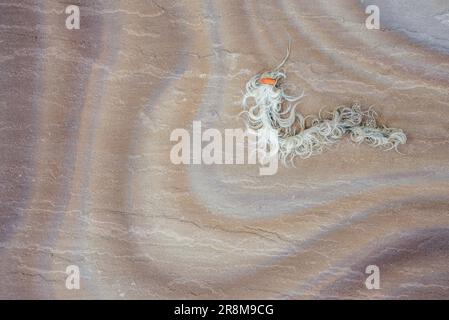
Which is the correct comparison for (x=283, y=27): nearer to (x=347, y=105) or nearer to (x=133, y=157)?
(x=347, y=105)

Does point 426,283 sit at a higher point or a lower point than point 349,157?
lower

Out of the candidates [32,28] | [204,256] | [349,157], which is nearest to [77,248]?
[204,256]

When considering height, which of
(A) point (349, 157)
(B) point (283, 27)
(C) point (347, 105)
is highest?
(B) point (283, 27)
